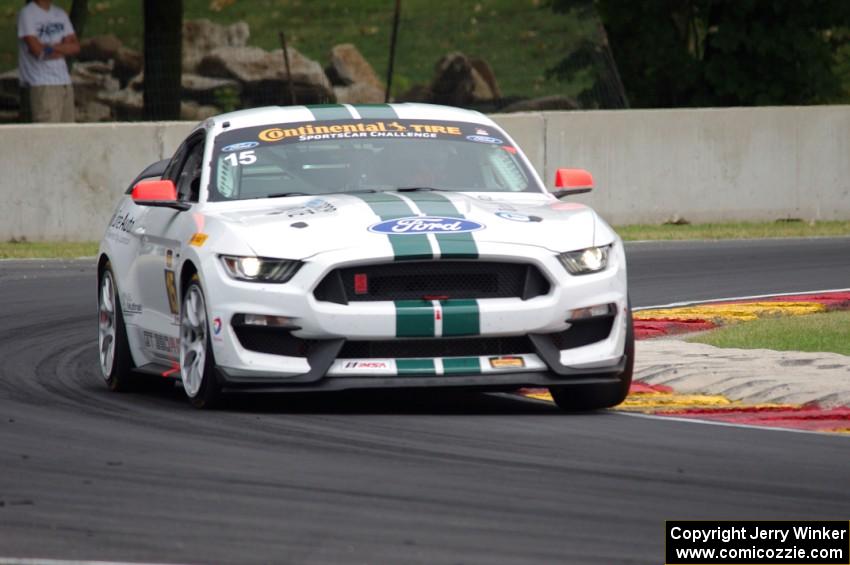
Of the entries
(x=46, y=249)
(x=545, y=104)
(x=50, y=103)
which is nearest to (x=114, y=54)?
(x=50, y=103)

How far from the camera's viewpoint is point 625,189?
866 inches

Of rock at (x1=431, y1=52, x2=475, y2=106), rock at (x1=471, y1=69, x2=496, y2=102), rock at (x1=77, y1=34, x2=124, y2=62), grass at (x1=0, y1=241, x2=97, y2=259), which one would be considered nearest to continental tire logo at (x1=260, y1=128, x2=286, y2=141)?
grass at (x1=0, y1=241, x2=97, y2=259)

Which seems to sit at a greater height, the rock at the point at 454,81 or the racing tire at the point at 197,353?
the racing tire at the point at 197,353

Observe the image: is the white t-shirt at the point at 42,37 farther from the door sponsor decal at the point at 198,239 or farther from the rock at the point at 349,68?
the door sponsor decal at the point at 198,239

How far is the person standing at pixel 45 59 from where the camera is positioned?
22.0 meters

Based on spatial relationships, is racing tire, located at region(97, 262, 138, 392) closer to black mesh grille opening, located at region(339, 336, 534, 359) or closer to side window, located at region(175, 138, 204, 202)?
side window, located at region(175, 138, 204, 202)

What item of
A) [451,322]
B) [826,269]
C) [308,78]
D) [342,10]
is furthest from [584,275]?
[342,10]

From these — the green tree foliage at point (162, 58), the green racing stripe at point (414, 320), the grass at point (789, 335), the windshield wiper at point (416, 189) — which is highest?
the windshield wiper at point (416, 189)

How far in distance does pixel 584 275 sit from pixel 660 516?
275 centimetres

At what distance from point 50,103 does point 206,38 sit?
325 inches

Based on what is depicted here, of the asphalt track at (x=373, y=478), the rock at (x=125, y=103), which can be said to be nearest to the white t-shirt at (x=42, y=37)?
the rock at (x=125, y=103)

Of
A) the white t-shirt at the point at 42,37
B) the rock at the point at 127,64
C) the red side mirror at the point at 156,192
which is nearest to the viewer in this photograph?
the red side mirror at the point at 156,192

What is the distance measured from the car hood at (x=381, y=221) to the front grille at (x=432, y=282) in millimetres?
123

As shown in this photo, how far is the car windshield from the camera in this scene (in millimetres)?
10148
